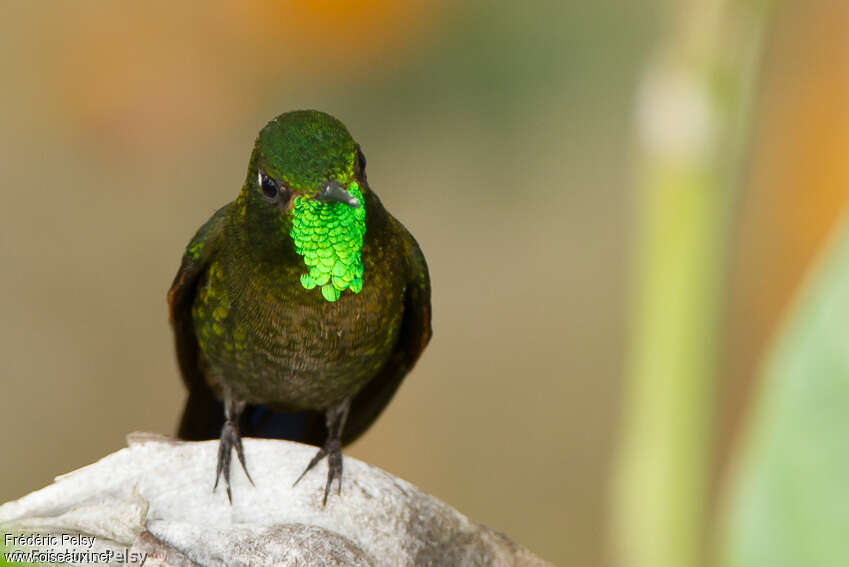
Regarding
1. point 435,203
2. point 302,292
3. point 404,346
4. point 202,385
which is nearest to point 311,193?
point 302,292

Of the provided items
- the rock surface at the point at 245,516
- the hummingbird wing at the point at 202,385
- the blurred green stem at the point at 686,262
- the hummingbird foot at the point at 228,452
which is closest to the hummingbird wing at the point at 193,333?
the hummingbird wing at the point at 202,385

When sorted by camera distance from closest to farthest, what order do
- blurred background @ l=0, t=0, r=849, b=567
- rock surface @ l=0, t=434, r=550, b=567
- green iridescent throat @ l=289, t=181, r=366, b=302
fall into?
rock surface @ l=0, t=434, r=550, b=567 < green iridescent throat @ l=289, t=181, r=366, b=302 < blurred background @ l=0, t=0, r=849, b=567

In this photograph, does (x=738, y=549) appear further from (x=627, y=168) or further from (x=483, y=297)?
(x=627, y=168)

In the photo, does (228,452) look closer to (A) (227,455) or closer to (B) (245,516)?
(A) (227,455)

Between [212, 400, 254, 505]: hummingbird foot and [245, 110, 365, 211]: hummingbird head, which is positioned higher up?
[245, 110, 365, 211]: hummingbird head

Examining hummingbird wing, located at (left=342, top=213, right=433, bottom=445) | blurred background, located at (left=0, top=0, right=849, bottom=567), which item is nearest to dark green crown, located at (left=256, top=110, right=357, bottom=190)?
hummingbird wing, located at (left=342, top=213, right=433, bottom=445)

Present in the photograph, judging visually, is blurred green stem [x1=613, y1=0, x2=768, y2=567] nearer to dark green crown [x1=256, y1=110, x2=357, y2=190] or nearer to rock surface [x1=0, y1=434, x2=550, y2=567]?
rock surface [x1=0, y1=434, x2=550, y2=567]

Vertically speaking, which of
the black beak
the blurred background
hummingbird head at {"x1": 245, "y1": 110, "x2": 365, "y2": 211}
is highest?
hummingbird head at {"x1": 245, "y1": 110, "x2": 365, "y2": 211}

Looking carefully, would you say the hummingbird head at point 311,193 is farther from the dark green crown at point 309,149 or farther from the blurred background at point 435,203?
the blurred background at point 435,203
